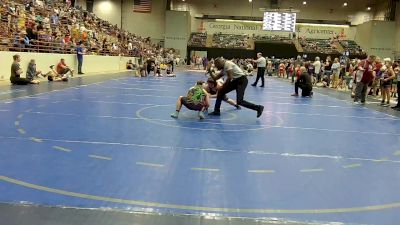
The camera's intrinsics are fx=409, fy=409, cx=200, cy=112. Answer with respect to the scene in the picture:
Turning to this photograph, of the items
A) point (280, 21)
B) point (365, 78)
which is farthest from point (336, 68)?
point (280, 21)

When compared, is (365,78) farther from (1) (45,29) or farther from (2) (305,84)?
(1) (45,29)

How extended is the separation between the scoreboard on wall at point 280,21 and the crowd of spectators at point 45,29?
16716 mm

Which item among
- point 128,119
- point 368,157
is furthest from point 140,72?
point 368,157

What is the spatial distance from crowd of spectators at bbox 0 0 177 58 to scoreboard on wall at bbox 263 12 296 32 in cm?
1672

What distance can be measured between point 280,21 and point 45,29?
2743 cm

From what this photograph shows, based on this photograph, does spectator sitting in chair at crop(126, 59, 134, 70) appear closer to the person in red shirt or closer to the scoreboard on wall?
the scoreboard on wall

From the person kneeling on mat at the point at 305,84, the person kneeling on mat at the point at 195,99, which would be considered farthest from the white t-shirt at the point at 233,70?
the person kneeling on mat at the point at 305,84

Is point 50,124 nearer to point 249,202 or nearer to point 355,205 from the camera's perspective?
point 249,202

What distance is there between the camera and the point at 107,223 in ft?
11.1

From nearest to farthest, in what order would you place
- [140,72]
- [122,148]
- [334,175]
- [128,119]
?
[334,175] → [122,148] → [128,119] → [140,72]

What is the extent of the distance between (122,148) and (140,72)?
19.6 metres

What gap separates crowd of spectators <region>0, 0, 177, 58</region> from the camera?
720 inches

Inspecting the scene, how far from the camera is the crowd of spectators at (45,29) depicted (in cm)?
1828

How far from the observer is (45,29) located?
21625 millimetres
